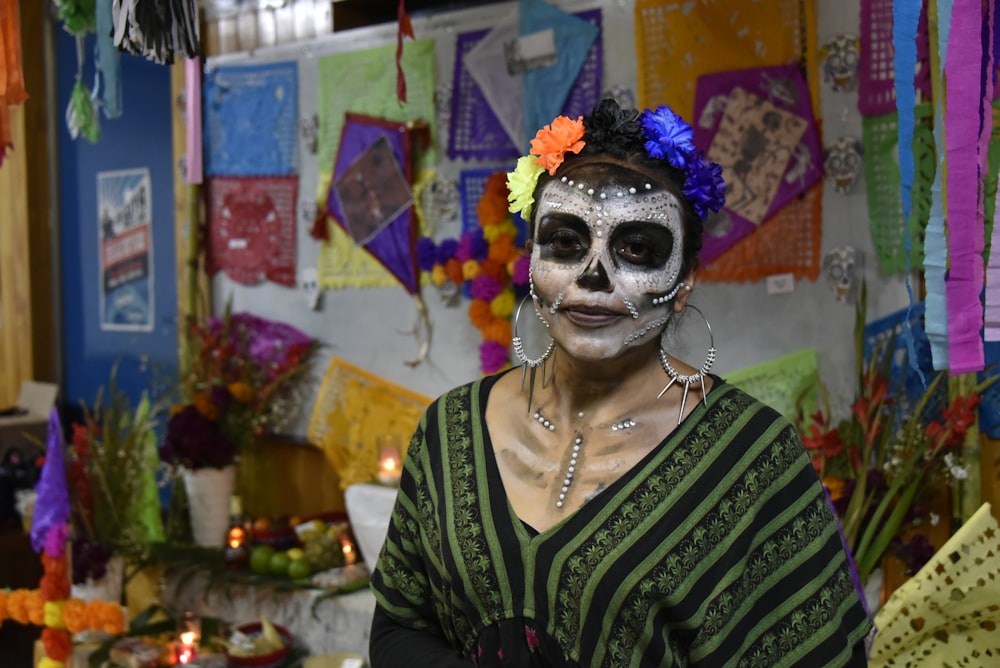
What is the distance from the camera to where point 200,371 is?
3.64 m

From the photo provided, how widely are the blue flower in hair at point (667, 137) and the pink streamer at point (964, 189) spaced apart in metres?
0.48

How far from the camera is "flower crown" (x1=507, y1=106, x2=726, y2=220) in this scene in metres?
1.34

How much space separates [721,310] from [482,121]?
0.99 m

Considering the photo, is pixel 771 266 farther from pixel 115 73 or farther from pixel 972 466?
pixel 115 73

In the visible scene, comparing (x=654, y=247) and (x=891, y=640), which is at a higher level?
(x=654, y=247)

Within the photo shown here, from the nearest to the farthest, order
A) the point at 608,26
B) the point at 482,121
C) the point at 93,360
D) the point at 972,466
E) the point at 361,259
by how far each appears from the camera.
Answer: the point at 972,466 → the point at 608,26 → the point at 482,121 → the point at 361,259 → the point at 93,360

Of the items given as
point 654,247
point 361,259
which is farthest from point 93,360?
point 654,247

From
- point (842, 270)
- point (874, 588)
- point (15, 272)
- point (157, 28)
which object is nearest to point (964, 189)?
point (842, 270)

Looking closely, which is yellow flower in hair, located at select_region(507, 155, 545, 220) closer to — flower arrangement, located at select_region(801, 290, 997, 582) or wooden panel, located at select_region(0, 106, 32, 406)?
flower arrangement, located at select_region(801, 290, 997, 582)

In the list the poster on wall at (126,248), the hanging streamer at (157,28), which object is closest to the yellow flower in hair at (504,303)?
the hanging streamer at (157,28)

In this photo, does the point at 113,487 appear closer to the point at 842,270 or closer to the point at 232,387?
the point at 232,387

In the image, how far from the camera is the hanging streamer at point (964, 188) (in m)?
1.52

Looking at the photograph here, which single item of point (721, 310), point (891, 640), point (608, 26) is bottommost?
point (891, 640)

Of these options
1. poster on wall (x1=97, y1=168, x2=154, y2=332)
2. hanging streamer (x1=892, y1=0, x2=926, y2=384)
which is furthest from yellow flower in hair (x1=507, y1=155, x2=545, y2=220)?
poster on wall (x1=97, y1=168, x2=154, y2=332)
